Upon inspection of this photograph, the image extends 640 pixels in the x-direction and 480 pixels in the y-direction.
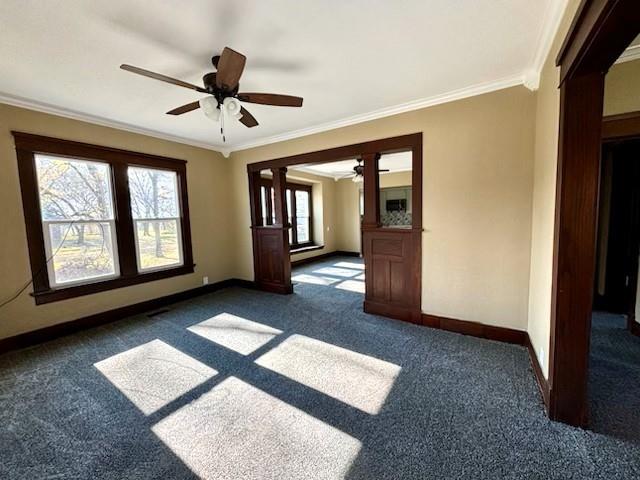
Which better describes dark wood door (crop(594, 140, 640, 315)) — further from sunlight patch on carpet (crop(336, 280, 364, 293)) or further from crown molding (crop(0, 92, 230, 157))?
crown molding (crop(0, 92, 230, 157))

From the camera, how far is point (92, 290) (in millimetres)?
3303

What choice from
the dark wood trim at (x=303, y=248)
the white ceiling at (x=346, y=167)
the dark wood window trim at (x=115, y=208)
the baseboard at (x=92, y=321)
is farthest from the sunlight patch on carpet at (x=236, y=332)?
the white ceiling at (x=346, y=167)

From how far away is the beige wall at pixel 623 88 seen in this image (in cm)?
223

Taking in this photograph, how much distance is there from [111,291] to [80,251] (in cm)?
61

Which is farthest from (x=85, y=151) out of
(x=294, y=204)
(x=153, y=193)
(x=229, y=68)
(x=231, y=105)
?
(x=294, y=204)

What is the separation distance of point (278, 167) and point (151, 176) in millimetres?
1852

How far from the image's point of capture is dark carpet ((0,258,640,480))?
1434 mm

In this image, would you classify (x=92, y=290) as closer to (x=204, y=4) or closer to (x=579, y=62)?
(x=204, y=4)

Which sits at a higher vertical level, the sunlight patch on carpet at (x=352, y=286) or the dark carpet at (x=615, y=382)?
the sunlight patch on carpet at (x=352, y=286)

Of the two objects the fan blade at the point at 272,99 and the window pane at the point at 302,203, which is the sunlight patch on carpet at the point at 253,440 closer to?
the fan blade at the point at 272,99

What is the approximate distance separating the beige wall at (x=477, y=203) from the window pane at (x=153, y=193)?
3.24 meters

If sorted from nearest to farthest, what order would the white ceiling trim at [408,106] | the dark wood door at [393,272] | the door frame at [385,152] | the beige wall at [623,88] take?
the beige wall at [623,88] → the white ceiling trim at [408,106] → the door frame at [385,152] → the dark wood door at [393,272]

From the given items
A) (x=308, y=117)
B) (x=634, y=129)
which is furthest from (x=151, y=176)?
(x=634, y=129)

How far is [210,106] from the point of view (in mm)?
2104
